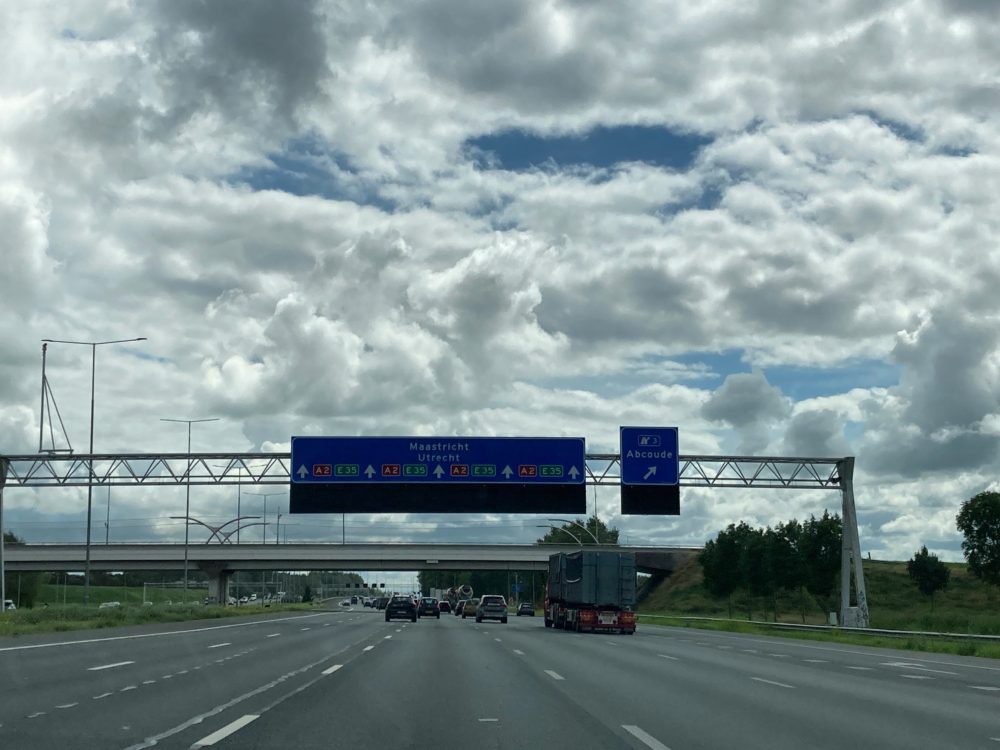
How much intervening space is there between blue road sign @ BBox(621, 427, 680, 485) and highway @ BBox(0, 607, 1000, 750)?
21246 millimetres

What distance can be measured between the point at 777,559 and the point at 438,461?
42191 millimetres

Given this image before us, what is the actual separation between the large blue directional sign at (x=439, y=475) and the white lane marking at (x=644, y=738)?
38.2 metres

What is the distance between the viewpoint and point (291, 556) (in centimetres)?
10875

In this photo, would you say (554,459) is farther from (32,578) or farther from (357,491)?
(32,578)

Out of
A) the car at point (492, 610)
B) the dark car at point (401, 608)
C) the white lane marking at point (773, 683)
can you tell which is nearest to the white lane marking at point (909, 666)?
the white lane marking at point (773, 683)

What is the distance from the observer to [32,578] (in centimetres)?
14525

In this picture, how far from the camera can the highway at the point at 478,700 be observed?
12445 mm

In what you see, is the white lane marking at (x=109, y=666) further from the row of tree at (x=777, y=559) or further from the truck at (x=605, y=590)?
the row of tree at (x=777, y=559)

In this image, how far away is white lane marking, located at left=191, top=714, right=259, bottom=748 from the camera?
38.3ft

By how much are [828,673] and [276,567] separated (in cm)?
9352

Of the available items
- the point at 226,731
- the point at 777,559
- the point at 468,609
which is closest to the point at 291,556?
the point at 468,609

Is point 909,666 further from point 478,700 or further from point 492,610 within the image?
point 492,610

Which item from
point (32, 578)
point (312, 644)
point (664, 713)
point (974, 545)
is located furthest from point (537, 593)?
point (664, 713)

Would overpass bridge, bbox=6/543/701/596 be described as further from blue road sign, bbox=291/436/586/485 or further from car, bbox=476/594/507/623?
blue road sign, bbox=291/436/586/485
